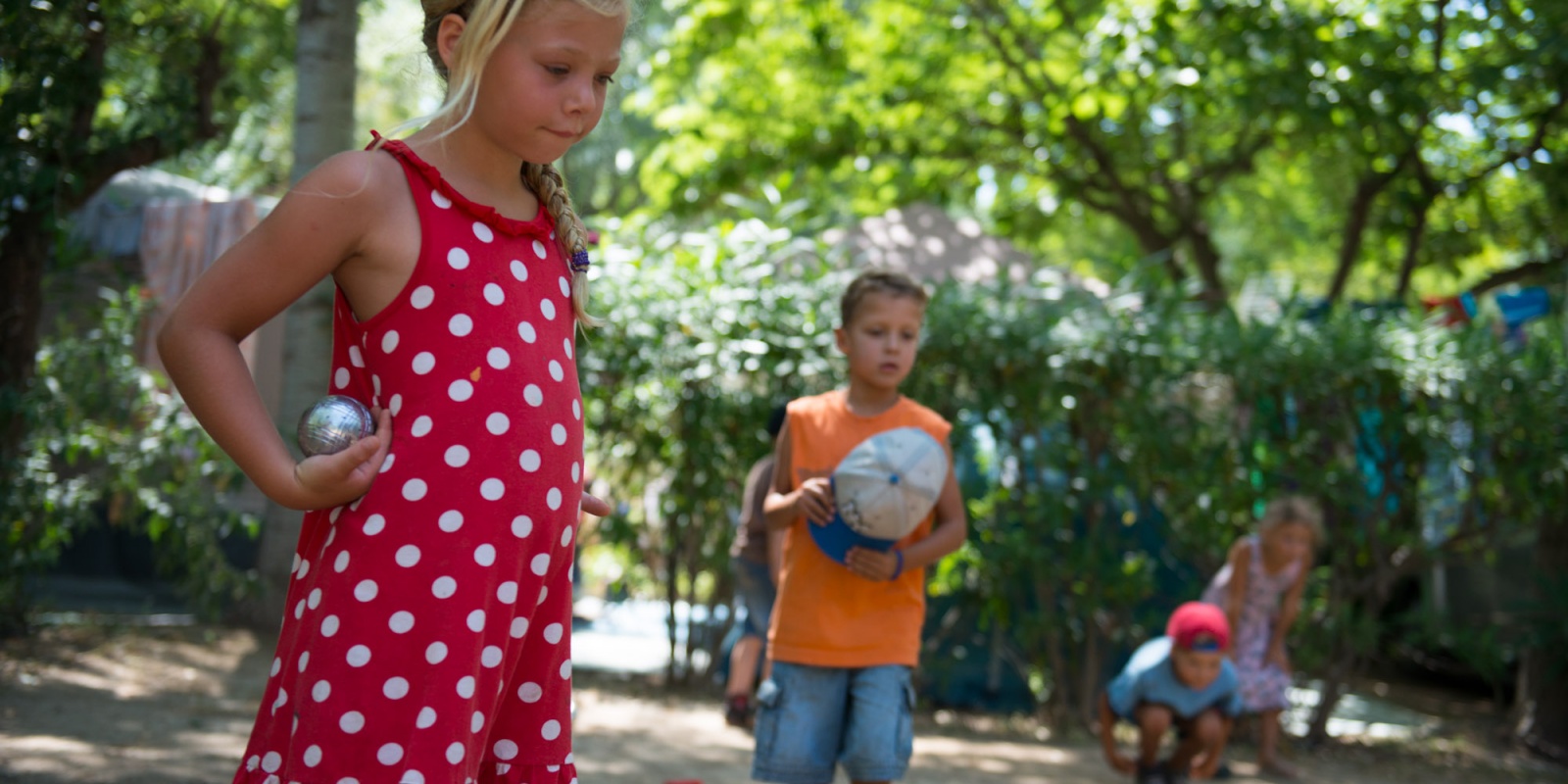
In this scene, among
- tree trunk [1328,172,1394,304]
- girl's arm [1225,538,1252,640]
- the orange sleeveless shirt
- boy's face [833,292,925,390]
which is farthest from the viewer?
tree trunk [1328,172,1394,304]

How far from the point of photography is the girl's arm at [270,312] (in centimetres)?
155

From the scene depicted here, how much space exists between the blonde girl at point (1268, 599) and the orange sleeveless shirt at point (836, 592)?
113 inches

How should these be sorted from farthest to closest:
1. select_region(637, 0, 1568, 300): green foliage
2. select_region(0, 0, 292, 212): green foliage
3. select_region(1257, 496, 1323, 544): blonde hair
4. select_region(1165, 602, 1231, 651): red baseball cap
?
select_region(637, 0, 1568, 300): green foliage, select_region(1257, 496, 1323, 544): blonde hair, select_region(1165, 602, 1231, 651): red baseball cap, select_region(0, 0, 292, 212): green foliage

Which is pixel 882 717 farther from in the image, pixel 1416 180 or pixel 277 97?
pixel 277 97

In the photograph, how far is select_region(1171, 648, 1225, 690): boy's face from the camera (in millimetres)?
5230

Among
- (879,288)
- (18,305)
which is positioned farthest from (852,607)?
(18,305)

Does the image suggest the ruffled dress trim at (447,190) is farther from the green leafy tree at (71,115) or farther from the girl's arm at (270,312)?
the green leafy tree at (71,115)

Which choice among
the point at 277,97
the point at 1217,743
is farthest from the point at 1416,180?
the point at 277,97

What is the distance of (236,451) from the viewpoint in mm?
1571

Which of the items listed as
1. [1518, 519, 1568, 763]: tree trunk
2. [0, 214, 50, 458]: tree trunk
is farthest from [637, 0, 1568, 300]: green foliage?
[0, 214, 50, 458]: tree trunk

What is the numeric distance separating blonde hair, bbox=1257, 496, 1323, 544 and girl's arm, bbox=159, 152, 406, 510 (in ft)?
16.5

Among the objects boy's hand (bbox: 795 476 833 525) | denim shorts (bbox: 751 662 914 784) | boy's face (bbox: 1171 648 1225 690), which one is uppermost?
boy's hand (bbox: 795 476 833 525)

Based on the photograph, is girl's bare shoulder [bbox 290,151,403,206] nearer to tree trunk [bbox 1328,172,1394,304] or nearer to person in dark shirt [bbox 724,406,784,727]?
person in dark shirt [bbox 724,406,784,727]

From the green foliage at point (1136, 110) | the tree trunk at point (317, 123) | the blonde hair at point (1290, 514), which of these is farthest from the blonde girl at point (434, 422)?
the green foliage at point (1136, 110)
